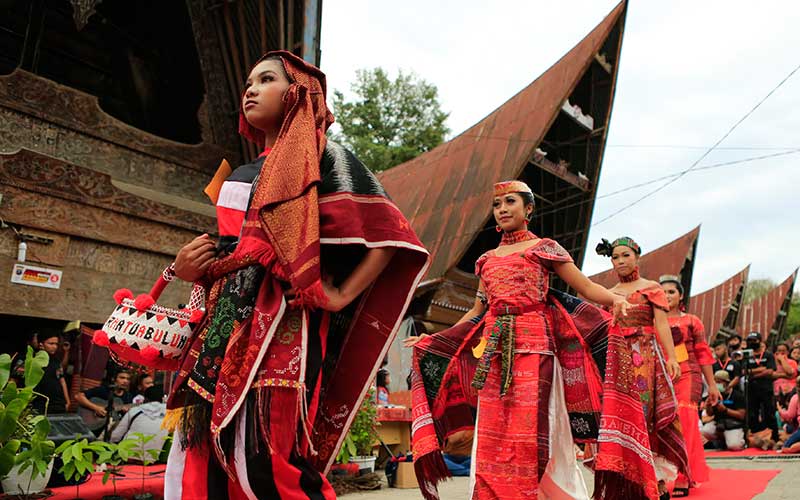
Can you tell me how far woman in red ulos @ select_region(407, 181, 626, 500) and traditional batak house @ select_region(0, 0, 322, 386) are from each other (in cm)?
482

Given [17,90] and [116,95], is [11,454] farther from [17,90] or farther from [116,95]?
[116,95]

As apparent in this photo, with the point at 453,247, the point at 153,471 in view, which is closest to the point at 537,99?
the point at 453,247

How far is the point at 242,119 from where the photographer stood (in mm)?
2162

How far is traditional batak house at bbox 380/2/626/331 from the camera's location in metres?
13.2

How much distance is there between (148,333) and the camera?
1.80 m

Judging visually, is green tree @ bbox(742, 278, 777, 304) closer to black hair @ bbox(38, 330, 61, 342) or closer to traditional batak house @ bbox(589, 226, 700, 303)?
traditional batak house @ bbox(589, 226, 700, 303)

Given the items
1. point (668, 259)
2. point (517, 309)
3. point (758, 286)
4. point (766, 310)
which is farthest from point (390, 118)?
point (758, 286)

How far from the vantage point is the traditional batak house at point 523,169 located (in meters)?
13.2

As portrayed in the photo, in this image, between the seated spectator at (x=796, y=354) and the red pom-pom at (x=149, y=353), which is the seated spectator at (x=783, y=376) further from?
the red pom-pom at (x=149, y=353)

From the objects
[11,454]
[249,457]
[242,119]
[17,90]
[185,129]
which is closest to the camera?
[249,457]

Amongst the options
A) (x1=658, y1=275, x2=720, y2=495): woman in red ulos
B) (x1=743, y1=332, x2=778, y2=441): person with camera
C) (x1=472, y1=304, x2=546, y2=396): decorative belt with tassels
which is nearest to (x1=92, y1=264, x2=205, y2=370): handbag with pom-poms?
(x1=472, y1=304, x2=546, y2=396): decorative belt with tassels

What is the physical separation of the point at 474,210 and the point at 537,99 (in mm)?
2891

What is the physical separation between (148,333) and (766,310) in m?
36.9

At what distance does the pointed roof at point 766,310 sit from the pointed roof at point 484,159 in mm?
23238
